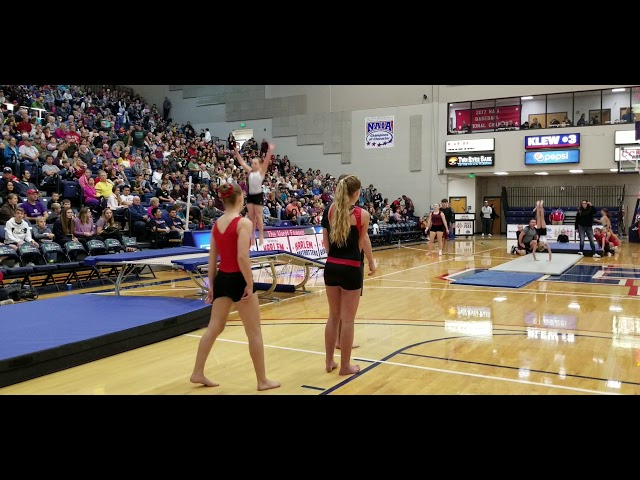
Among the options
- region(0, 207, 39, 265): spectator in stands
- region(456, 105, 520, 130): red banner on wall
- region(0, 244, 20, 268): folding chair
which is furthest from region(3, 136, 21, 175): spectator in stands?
region(456, 105, 520, 130): red banner on wall

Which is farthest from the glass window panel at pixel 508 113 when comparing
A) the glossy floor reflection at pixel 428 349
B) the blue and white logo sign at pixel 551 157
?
the glossy floor reflection at pixel 428 349

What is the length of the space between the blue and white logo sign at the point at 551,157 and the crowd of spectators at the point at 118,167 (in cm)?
631

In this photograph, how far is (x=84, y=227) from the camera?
10930 millimetres

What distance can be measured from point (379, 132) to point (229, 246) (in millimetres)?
24345

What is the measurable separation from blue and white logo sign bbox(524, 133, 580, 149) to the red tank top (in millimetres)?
23057

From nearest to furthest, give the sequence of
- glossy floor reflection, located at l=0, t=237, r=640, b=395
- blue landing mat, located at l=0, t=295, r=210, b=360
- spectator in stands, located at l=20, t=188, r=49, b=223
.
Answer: glossy floor reflection, located at l=0, t=237, r=640, b=395 < blue landing mat, located at l=0, t=295, r=210, b=360 < spectator in stands, located at l=20, t=188, r=49, b=223

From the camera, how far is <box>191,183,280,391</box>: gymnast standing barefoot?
416 centimetres

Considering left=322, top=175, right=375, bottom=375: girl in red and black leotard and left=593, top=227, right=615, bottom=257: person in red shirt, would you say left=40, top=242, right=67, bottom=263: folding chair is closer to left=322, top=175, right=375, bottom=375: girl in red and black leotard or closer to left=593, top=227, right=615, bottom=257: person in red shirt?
left=322, top=175, right=375, bottom=375: girl in red and black leotard

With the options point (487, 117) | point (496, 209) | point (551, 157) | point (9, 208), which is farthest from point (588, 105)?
point (9, 208)

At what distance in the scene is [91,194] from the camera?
12.2 metres

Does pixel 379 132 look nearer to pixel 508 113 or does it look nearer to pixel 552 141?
pixel 508 113

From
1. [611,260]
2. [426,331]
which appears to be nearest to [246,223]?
[426,331]
